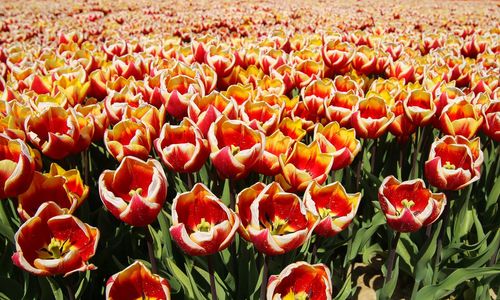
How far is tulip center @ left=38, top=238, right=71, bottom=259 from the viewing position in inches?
60.2

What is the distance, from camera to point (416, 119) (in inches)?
86.3

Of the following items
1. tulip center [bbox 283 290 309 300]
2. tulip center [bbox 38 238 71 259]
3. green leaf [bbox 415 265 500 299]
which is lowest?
green leaf [bbox 415 265 500 299]

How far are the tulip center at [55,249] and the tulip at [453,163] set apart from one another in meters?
1.45

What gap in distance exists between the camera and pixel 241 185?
222 centimetres

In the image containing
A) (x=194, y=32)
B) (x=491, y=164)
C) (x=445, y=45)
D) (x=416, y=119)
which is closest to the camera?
(x=416, y=119)

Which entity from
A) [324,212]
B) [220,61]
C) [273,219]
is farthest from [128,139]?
[220,61]

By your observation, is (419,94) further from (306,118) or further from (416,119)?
(306,118)

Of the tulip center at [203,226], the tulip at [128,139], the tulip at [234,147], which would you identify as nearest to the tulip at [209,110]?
the tulip at [234,147]

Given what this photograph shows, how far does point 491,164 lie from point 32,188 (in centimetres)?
262

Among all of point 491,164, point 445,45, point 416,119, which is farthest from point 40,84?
point 445,45

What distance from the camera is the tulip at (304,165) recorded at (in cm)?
165

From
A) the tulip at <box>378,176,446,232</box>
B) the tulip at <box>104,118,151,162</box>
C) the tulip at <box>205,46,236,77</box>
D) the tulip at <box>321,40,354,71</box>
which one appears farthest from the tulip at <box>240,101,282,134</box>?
the tulip at <box>321,40,354,71</box>

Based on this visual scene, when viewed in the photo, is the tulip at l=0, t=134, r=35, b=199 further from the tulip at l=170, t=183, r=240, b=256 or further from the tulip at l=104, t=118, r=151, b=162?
the tulip at l=170, t=183, r=240, b=256

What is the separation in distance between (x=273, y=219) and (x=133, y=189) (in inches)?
22.0
